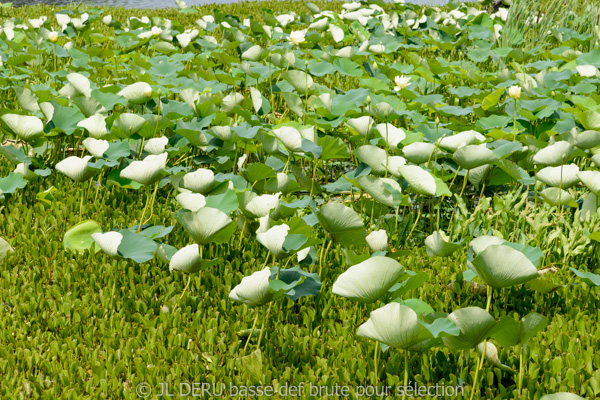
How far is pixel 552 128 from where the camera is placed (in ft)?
11.3

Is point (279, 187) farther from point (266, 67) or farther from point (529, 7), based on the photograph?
point (529, 7)

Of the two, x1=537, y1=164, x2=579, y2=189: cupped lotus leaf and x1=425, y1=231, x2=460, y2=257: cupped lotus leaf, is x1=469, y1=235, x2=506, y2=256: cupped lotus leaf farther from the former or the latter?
x1=537, y1=164, x2=579, y2=189: cupped lotus leaf

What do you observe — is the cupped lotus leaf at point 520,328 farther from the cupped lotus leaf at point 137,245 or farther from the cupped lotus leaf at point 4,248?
the cupped lotus leaf at point 4,248

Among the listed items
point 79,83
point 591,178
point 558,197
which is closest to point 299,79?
point 79,83

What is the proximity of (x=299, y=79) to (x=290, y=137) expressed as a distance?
1199 millimetres

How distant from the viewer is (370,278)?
1.72 metres

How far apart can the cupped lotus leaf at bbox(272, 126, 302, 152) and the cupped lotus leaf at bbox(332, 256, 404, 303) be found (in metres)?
1.15

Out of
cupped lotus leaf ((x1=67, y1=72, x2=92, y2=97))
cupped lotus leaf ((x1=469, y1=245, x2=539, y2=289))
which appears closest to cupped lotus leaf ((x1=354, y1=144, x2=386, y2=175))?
cupped lotus leaf ((x1=469, y1=245, x2=539, y2=289))

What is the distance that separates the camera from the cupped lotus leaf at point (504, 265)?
172 centimetres

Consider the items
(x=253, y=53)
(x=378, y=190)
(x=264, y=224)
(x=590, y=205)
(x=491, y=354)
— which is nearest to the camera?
(x=491, y=354)

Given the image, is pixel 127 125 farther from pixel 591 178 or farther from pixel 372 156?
pixel 591 178

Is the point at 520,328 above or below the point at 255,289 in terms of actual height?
above

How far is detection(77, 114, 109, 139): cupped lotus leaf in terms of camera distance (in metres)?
3.05

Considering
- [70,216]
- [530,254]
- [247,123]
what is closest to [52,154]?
[70,216]
